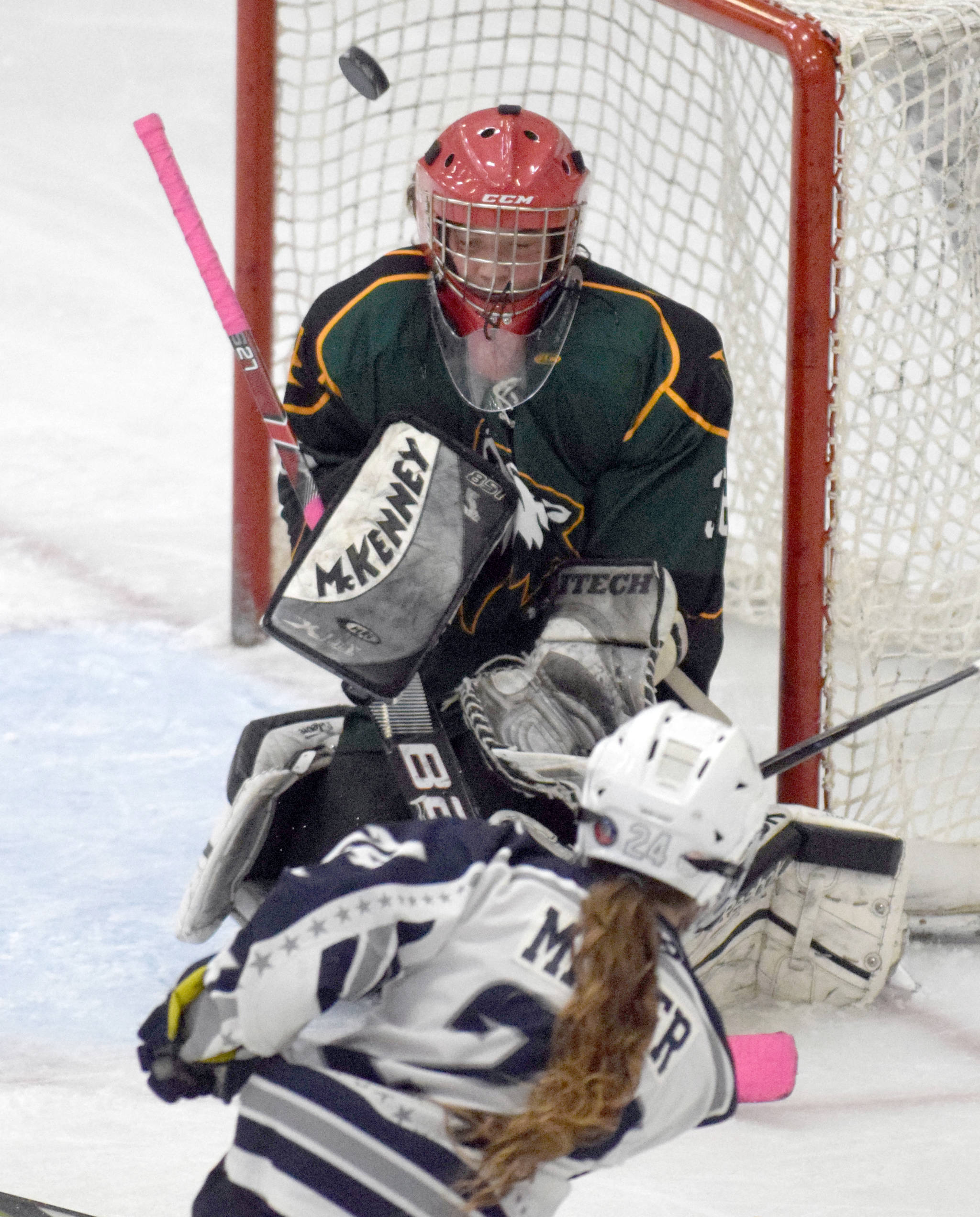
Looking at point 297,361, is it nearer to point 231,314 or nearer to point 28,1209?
point 231,314

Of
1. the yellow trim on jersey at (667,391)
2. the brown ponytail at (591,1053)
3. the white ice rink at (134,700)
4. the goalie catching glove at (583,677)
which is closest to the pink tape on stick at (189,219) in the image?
the yellow trim on jersey at (667,391)

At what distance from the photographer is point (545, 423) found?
6.56ft

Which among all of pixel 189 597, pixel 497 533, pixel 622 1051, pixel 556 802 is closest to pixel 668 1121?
pixel 622 1051

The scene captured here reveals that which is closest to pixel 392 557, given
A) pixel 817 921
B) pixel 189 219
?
pixel 189 219

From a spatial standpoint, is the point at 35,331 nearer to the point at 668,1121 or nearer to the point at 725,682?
the point at 725,682

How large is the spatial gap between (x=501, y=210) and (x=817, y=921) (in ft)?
3.10

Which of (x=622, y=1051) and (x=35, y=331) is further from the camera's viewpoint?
(x=35, y=331)

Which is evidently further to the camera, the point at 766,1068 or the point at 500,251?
the point at 500,251

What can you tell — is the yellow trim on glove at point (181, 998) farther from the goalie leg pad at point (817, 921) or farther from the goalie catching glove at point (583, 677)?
the goalie leg pad at point (817, 921)

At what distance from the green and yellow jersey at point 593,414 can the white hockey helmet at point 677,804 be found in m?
0.73

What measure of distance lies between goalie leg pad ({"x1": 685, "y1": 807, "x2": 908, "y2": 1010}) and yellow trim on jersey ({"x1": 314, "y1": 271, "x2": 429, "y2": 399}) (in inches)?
30.7

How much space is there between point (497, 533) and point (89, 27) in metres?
4.96

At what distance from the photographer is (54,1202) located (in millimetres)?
1633

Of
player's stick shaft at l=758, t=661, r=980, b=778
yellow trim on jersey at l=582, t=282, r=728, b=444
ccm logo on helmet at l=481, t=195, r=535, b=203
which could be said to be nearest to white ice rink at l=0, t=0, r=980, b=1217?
player's stick shaft at l=758, t=661, r=980, b=778
